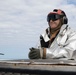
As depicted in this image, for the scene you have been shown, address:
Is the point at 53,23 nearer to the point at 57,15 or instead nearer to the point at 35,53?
the point at 57,15

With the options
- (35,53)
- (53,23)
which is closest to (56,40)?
(53,23)

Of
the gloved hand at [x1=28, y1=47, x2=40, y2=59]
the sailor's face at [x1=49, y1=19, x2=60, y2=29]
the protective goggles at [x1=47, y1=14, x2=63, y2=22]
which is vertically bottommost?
the gloved hand at [x1=28, y1=47, x2=40, y2=59]

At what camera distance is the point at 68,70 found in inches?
74.0

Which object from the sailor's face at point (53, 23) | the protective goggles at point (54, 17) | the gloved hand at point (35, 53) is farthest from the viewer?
the protective goggles at point (54, 17)

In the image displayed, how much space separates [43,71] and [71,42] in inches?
93.3

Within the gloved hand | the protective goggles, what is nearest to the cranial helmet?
the protective goggles

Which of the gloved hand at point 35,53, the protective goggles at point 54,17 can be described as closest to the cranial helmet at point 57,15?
the protective goggles at point 54,17

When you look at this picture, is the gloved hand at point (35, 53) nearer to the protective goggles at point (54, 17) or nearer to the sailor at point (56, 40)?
the sailor at point (56, 40)

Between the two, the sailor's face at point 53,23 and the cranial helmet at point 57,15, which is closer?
the sailor's face at point 53,23

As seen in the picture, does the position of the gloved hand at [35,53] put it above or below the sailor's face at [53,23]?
below

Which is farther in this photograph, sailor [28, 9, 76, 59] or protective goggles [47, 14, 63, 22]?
protective goggles [47, 14, 63, 22]

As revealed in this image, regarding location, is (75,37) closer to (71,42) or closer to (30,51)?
(71,42)

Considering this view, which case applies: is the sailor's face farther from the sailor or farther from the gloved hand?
the gloved hand

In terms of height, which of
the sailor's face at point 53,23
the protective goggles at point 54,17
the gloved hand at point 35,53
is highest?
the protective goggles at point 54,17
